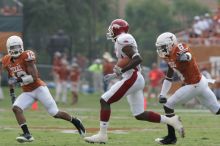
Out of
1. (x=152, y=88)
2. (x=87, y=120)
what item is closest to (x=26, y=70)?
(x=87, y=120)

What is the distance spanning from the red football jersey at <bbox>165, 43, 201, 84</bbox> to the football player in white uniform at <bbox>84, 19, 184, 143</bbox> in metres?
0.51

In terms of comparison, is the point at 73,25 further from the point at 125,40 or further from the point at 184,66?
the point at 125,40

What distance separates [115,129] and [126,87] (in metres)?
3.55

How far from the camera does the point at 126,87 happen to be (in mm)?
10836

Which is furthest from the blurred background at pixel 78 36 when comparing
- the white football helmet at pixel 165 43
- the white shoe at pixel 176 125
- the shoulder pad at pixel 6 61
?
the white shoe at pixel 176 125

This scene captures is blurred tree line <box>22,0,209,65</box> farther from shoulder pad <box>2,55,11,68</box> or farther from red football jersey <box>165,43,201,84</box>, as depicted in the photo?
red football jersey <box>165,43,201,84</box>

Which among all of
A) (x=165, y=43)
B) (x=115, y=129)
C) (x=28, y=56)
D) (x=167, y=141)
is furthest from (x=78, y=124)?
(x=115, y=129)

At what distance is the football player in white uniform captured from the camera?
1077 centimetres

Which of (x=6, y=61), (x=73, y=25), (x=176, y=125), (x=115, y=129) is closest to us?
(x=176, y=125)

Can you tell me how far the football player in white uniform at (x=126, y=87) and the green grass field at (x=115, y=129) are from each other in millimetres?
384

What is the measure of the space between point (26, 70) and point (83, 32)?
31293mm

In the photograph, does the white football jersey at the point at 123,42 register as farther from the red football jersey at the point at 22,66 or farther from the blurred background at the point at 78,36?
the blurred background at the point at 78,36

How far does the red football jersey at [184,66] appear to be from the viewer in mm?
11023

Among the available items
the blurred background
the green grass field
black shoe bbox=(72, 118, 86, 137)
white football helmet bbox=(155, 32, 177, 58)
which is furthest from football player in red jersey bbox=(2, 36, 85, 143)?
the blurred background
